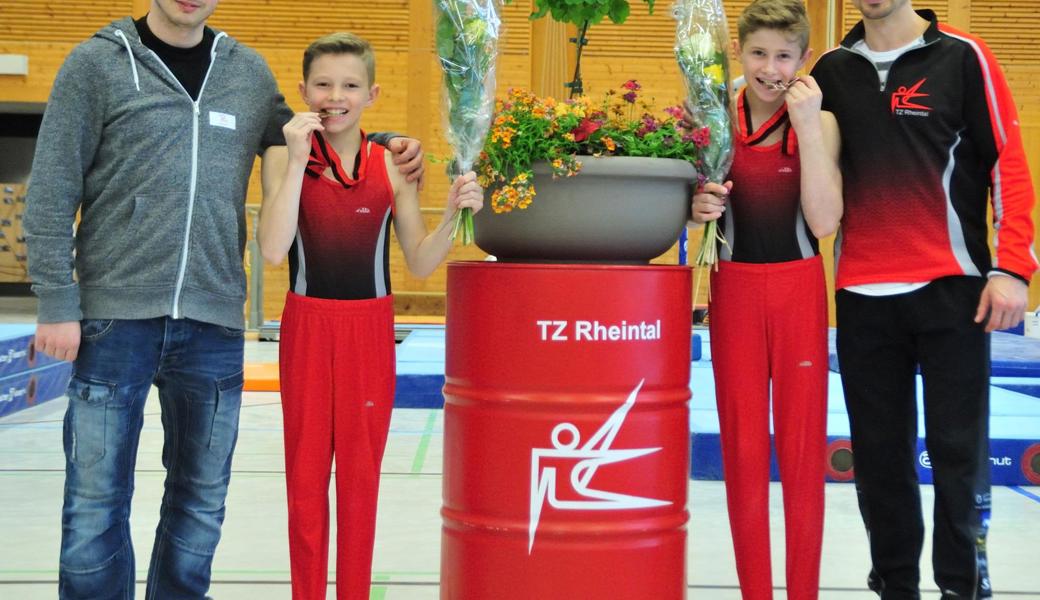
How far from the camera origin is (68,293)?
2344 mm

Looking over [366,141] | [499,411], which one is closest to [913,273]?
[499,411]

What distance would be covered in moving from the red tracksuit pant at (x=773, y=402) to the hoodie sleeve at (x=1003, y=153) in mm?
449

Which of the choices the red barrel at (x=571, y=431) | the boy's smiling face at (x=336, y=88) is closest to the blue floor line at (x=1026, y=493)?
the red barrel at (x=571, y=431)

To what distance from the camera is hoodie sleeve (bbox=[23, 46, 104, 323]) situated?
2.34 m

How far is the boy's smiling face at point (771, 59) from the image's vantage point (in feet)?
8.18

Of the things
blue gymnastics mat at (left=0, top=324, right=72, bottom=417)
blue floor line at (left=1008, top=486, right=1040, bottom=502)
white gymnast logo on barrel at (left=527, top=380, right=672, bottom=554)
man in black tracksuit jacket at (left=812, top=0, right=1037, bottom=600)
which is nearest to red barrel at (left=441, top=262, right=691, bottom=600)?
white gymnast logo on barrel at (left=527, top=380, right=672, bottom=554)

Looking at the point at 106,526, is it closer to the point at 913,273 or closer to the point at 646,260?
the point at 646,260

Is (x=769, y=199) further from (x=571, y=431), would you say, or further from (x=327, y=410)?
(x=327, y=410)

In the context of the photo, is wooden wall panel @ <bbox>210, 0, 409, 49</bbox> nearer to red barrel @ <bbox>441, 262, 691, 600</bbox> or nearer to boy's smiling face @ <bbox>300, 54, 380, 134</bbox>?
boy's smiling face @ <bbox>300, 54, 380, 134</bbox>

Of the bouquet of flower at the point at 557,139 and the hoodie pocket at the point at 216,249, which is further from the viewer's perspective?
the hoodie pocket at the point at 216,249

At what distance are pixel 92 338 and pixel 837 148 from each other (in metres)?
1.80

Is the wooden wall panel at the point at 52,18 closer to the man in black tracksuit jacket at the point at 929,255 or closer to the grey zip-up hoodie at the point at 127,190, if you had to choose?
the grey zip-up hoodie at the point at 127,190

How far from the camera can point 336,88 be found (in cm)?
253

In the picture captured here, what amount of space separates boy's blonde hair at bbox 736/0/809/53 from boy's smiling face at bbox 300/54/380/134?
887mm
